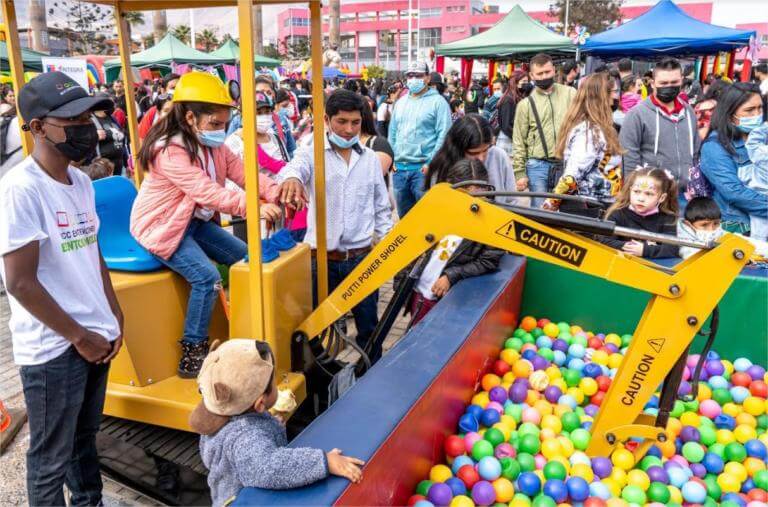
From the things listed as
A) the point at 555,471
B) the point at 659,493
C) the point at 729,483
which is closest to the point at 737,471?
the point at 729,483

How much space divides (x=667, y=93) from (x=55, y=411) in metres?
4.79

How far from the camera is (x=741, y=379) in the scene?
3713mm

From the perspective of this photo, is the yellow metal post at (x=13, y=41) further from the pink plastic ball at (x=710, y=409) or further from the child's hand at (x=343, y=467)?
the pink plastic ball at (x=710, y=409)

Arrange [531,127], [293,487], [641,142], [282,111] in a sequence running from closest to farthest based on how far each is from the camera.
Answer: [293,487] → [641,142] → [531,127] → [282,111]

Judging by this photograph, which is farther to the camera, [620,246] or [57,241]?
[620,246]

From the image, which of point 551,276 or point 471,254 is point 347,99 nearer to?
point 471,254

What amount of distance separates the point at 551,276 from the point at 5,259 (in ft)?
11.1

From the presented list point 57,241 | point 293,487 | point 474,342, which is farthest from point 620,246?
point 57,241

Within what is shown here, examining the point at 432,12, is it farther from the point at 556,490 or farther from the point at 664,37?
the point at 556,490

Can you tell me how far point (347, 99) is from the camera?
11.1ft

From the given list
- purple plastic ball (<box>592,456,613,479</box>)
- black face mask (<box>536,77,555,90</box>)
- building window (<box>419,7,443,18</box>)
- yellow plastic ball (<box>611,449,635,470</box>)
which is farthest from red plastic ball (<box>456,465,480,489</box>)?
building window (<box>419,7,443,18</box>)

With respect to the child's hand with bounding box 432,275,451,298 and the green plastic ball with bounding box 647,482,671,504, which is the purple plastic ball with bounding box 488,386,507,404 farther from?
the green plastic ball with bounding box 647,482,671,504

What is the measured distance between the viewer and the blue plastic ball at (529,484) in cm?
282

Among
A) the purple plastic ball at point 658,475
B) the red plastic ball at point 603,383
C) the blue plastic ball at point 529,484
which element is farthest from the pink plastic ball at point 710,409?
the blue plastic ball at point 529,484
